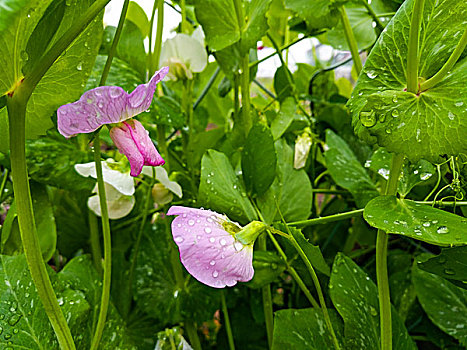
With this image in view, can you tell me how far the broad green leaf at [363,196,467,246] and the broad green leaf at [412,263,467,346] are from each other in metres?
0.19

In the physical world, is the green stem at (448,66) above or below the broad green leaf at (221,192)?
above

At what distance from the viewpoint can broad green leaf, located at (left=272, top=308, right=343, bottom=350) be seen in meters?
0.39

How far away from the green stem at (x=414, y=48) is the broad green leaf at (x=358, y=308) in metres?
0.17

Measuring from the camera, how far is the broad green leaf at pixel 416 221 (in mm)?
278

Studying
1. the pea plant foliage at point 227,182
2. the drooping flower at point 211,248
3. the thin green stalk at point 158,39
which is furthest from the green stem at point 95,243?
the drooping flower at point 211,248

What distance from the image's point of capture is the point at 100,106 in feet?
0.96

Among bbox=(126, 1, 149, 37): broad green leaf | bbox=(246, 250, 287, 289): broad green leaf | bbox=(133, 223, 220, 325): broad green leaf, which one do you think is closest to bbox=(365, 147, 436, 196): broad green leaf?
bbox=(246, 250, 287, 289): broad green leaf

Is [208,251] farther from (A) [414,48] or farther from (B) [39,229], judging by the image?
(B) [39,229]

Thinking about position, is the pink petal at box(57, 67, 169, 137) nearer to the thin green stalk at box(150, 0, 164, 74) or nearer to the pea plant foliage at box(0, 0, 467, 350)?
the pea plant foliage at box(0, 0, 467, 350)

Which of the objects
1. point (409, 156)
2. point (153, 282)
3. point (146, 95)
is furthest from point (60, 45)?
point (153, 282)

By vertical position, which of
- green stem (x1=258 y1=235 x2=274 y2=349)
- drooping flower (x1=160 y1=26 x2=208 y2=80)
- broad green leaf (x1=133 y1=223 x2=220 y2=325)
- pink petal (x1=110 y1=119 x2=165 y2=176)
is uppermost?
drooping flower (x1=160 y1=26 x2=208 y2=80)

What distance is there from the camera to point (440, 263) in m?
0.33

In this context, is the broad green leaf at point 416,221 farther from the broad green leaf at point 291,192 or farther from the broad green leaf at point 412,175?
the broad green leaf at point 291,192

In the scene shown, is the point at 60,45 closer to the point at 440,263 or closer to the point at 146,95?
the point at 146,95
